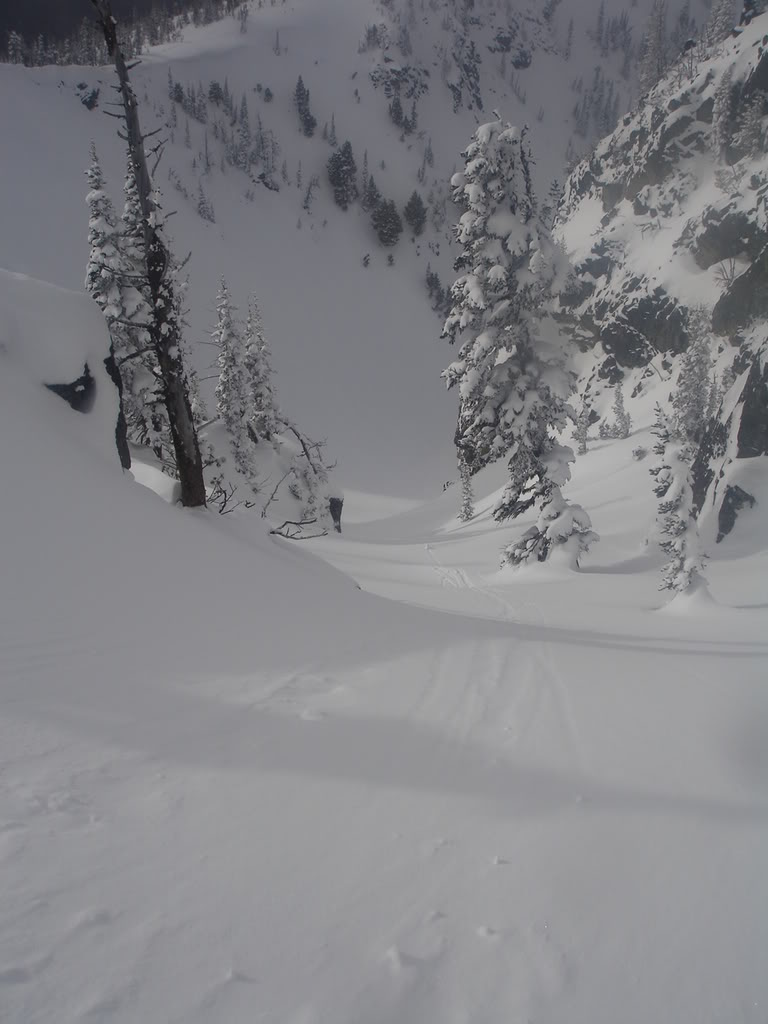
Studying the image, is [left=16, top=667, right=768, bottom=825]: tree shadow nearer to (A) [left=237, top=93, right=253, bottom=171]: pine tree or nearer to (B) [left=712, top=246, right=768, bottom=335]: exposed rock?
(B) [left=712, top=246, right=768, bottom=335]: exposed rock

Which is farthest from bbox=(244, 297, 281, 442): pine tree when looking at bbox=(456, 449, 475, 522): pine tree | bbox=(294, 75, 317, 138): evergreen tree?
bbox=(294, 75, 317, 138): evergreen tree

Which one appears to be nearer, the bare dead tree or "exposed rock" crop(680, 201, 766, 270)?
the bare dead tree

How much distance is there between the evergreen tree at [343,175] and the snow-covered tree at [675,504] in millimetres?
117746

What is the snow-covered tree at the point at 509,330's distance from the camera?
12539 millimetres

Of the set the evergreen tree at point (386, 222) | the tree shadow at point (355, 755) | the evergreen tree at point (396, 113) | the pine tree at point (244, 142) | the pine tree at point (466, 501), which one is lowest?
the pine tree at point (466, 501)

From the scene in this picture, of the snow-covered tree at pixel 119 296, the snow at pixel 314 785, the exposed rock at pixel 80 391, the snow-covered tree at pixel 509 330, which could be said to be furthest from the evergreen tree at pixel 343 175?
the snow at pixel 314 785

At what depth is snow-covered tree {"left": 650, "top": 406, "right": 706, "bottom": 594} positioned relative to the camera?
40.8 ft

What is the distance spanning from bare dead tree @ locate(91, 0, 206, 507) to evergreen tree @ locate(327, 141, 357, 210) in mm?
121059

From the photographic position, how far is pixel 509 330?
1341 centimetres

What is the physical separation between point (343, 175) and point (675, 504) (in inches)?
4791

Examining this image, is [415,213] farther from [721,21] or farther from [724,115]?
[724,115]

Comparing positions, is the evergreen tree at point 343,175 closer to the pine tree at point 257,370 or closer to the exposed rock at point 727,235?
the exposed rock at point 727,235

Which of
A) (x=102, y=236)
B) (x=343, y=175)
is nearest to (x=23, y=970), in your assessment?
(x=102, y=236)

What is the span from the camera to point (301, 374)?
262 ft
